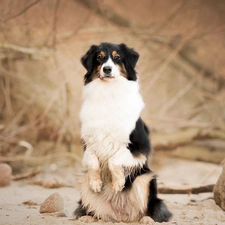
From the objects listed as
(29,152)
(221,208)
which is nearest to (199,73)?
(29,152)

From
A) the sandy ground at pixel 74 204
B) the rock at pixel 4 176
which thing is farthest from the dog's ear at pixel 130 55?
the rock at pixel 4 176

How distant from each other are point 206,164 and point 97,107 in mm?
4299

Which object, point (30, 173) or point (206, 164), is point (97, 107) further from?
point (206, 164)

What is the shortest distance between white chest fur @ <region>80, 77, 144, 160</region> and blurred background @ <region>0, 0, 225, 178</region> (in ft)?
11.0

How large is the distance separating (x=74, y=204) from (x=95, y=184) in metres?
1.26

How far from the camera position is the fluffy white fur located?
12.2ft

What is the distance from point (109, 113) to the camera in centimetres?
378

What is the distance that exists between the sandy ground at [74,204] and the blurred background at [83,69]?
3.49ft

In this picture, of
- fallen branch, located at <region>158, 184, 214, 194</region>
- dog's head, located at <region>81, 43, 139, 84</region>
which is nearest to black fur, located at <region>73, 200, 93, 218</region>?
dog's head, located at <region>81, 43, 139, 84</region>

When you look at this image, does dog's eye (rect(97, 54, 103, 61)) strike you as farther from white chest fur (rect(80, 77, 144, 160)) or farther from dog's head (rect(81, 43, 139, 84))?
white chest fur (rect(80, 77, 144, 160))

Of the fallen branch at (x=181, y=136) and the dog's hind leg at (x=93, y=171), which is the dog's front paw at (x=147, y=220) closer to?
the dog's hind leg at (x=93, y=171)

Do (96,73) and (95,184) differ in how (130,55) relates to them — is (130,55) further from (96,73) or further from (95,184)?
(95,184)

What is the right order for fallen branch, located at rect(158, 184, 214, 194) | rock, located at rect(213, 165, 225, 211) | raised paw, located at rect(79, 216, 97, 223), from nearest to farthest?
raised paw, located at rect(79, 216, 97, 223)
rock, located at rect(213, 165, 225, 211)
fallen branch, located at rect(158, 184, 214, 194)

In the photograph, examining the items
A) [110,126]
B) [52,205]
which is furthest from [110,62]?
[52,205]
